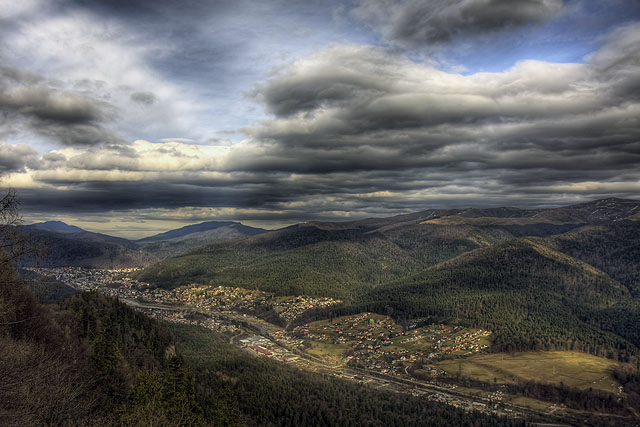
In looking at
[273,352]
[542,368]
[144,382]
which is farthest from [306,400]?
[542,368]

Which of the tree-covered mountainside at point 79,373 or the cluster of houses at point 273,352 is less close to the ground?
the tree-covered mountainside at point 79,373

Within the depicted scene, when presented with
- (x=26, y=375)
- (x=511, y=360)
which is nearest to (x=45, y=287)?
(x=26, y=375)

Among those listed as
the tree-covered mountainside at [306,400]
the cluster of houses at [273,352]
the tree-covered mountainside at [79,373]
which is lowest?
the cluster of houses at [273,352]

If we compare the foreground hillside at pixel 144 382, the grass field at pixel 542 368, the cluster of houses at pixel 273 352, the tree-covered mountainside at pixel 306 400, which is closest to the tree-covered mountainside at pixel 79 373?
the foreground hillside at pixel 144 382

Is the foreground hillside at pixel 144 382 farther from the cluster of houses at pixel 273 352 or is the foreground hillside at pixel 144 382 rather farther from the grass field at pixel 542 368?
the grass field at pixel 542 368

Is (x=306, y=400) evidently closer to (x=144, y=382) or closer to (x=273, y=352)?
(x=273, y=352)

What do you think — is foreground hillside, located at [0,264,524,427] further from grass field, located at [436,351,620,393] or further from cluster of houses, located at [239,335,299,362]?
grass field, located at [436,351,620,393]

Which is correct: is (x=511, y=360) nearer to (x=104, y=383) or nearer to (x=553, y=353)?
(x=553, y=353)

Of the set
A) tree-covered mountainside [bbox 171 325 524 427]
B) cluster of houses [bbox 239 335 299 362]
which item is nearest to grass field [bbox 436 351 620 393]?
tree-covered mountainside [bbox 171 325 524 427]
